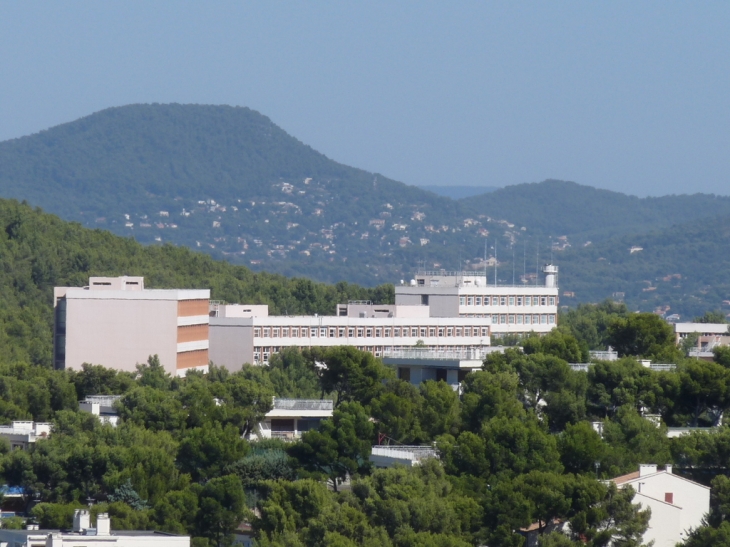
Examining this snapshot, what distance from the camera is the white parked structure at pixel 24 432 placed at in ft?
186

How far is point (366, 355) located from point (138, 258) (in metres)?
69.5

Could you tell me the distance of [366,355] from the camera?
6856 centimetres

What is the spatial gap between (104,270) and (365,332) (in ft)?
108

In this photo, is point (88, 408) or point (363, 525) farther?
point (88, 408)

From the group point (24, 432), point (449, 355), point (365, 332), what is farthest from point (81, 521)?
point (365, 332)

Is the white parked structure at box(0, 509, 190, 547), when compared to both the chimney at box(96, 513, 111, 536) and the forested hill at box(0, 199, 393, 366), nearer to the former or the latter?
the chimney at box(96, 513, 111, 536)

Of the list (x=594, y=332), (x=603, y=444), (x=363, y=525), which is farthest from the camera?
(x=594, y=332)

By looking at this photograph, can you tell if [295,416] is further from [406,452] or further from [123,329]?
[123,329]

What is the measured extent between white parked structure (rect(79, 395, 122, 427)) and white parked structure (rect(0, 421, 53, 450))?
1.83 m

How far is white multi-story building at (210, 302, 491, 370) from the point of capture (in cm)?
9819

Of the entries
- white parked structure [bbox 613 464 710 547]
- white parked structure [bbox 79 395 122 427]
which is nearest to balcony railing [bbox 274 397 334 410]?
white parked structure [bbox 79 395 122 427]

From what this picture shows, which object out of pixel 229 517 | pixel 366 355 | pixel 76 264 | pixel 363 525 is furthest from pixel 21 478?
pixel 76 264

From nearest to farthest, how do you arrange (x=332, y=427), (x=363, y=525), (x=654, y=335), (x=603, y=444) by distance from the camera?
(x=363, y=525) → (x=603, y=444) → (x=332, y=427) → (x=654, y=335)

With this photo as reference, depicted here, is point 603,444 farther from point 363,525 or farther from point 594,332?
point 594,332
